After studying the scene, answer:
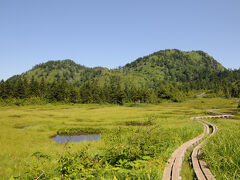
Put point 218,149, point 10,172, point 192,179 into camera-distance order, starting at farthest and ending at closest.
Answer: point 10,172 < point 218,149 < point 192,179

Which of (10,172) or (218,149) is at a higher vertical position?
(218,149)

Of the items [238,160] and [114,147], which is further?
[114,147]

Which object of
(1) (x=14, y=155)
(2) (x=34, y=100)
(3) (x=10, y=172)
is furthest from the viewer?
(2) (x=34, y=100)

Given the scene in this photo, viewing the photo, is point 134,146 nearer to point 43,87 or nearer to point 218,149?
point 218,149

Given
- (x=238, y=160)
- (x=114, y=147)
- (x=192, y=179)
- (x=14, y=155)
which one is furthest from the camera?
(x=14, y=155)

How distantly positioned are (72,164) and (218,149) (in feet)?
25.6

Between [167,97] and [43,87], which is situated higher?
[43,87]

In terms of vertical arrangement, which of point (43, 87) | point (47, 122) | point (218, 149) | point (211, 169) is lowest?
point (47, 122)

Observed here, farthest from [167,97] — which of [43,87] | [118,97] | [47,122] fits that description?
[47,122]

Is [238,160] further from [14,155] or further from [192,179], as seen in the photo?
[14,155]

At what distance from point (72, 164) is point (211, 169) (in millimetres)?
6639

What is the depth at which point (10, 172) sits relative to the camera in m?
12.4

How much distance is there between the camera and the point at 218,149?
9406 millimetres

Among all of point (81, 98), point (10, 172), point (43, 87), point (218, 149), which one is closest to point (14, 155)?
point (10, 172)
